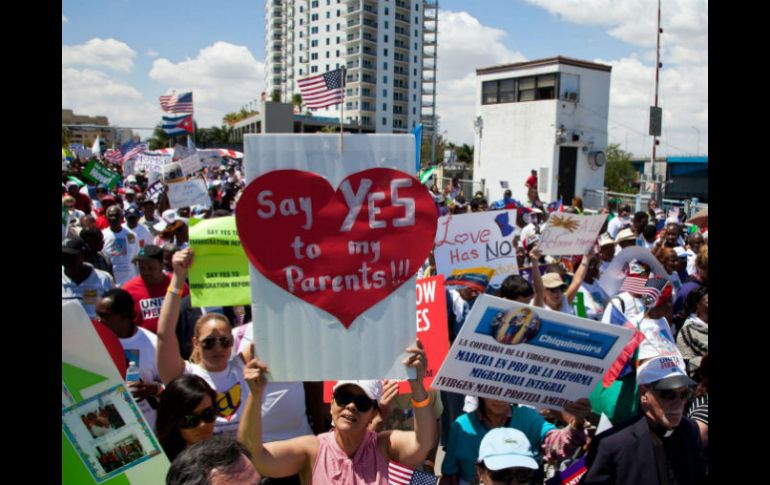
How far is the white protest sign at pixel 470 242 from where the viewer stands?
20.7ft

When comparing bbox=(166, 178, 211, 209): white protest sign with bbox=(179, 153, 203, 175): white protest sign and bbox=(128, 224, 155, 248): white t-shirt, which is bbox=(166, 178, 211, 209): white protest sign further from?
bbox=(179, 153, 203, 175): white protest sign

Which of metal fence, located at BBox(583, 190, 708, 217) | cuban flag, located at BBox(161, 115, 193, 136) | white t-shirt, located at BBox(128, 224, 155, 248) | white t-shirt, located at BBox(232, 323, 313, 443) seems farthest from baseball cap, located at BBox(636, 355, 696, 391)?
cuban flag, located at BBox(161, 115, 193, 136)

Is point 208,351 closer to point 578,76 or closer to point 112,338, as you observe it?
point 112,338

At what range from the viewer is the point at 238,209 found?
257cm

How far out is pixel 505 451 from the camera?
9.73ft

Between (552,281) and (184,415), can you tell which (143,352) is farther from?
(552,281)

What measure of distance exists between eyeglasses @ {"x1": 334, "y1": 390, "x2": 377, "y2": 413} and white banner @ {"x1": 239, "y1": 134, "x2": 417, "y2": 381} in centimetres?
39

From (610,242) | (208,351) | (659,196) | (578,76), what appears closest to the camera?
(208,351)

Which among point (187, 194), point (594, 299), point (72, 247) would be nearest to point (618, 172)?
point (187, 194)

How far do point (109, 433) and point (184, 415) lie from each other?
787 millimetres

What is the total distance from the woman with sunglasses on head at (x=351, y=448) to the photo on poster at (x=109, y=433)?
60 centimetres

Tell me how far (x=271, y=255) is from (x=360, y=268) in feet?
1.28
